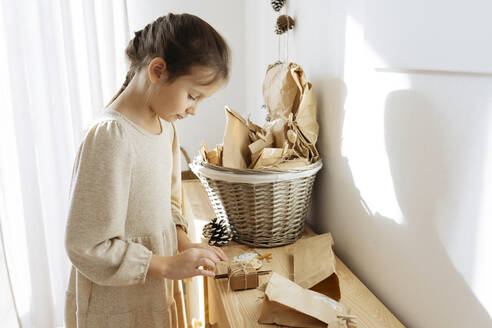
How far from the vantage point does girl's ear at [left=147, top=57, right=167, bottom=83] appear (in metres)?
0.74

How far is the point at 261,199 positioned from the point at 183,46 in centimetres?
40

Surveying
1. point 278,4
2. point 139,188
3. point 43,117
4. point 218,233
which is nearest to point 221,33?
point 278,4

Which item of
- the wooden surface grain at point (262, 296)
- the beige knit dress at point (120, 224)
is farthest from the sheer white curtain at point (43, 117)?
the wooden surface grain at point (262, 296)

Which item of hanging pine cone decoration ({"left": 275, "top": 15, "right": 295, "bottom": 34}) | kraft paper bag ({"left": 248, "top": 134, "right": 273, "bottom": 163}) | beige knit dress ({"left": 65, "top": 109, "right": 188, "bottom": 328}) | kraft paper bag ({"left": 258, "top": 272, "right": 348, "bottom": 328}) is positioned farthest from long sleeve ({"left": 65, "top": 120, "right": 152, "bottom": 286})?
hanging pine cone decoration ({"left": 275, "top": 15, "right": 295, "bottom": 34})

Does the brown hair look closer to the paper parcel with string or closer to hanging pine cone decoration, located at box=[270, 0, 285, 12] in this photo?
the paper parcel with string

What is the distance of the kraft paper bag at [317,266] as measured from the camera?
2.67ft

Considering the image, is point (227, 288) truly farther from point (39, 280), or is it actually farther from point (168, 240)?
point (39, 280)

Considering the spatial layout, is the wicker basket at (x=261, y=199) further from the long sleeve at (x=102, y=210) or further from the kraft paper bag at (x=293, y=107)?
the long sleeve at (x=102, y=210)

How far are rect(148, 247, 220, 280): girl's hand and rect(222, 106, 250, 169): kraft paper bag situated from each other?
0.28m

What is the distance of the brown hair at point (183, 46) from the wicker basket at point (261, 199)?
0.26m

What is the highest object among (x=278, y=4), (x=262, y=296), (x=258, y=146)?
(x=278, y=4)

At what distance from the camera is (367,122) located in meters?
0.85

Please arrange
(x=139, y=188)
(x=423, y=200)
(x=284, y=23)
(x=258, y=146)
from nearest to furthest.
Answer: (x=423, y=200) → (x=139, y=188) → (x=258, y=146) → (x=284, y=23)

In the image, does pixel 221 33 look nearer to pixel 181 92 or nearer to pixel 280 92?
pixel 280 92
